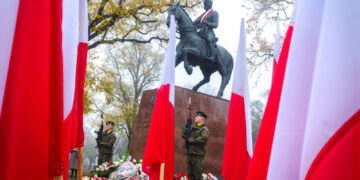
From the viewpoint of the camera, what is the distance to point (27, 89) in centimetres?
157

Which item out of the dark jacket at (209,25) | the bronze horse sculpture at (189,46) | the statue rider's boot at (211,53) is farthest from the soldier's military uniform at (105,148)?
the dark jacket at (209,25)

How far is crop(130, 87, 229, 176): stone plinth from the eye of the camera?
6992 millimetres

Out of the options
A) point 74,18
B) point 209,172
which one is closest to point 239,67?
point 74,18

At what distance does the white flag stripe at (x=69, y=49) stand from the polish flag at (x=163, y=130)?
2.12 m

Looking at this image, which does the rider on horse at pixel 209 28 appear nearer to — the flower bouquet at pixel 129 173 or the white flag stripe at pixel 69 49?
the flower bouquet at pixel 129 173

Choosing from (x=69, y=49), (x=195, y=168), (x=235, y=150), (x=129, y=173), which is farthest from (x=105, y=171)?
(x=69, y=49)

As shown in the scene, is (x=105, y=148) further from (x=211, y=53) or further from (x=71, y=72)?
(x=71, y=72)

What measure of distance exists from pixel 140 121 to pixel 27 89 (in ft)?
20.0

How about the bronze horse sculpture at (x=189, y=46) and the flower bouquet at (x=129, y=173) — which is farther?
the bronze horse sculpture at (x=189, y=46)

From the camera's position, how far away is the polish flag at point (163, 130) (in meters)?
4.07

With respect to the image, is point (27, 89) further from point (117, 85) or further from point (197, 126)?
point (117, 85)

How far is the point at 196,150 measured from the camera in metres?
6.18

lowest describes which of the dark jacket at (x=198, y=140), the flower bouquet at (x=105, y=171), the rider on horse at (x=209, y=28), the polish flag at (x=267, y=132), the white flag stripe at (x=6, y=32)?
the flower bouquet at (x=105, y=171)

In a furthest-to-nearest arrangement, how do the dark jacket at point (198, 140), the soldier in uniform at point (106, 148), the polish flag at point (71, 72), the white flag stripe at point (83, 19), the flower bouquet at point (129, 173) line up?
the soldier in uniform at point (106, 148) < the dark jacket at point (198, 140) < the flower bouquet at point (129, 173) < the white flag stripe at point (83, 19) < the polish flag at point (71, 72)
